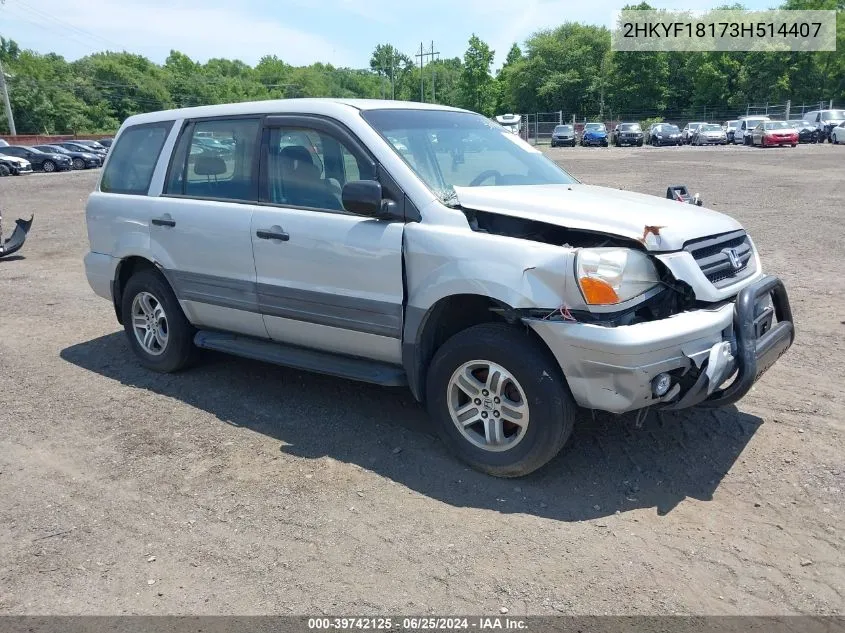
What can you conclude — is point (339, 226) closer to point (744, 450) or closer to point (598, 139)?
point (744, 450)

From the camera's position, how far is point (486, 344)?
146 inches

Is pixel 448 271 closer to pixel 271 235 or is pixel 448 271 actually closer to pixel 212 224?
pixel 271 235

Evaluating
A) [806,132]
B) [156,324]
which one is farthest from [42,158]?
[806,132]

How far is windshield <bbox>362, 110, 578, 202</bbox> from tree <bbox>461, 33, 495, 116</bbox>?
81.5 m

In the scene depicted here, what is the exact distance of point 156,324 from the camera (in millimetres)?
5668

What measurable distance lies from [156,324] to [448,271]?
9.76 ft

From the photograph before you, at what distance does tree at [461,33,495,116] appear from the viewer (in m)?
83.4

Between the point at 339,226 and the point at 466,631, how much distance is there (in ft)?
7.99

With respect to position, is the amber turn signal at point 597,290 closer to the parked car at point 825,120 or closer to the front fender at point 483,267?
the front fender at point 483,267

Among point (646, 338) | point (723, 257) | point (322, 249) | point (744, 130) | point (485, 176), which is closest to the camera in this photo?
point (646, 338)

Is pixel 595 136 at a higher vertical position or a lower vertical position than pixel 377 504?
higher

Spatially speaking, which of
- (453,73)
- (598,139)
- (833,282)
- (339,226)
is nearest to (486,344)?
(339,226)

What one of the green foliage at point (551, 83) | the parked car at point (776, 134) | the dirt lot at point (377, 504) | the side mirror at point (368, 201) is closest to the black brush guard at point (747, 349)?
the dirt lot at point (377, 504)

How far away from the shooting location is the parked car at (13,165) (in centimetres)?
3547
